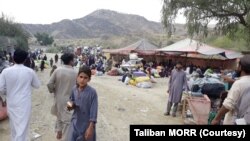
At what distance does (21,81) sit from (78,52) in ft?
147

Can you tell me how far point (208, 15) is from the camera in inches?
612

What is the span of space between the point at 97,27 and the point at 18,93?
122581 mm

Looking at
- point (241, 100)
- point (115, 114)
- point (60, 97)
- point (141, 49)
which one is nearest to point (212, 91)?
point (115, 114)

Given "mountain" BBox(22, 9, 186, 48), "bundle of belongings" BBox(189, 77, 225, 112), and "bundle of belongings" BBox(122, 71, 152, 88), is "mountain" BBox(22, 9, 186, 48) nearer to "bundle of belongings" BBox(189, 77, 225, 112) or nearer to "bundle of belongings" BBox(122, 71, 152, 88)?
"bundle of belongings" BBox(122, 71, 152, 88)

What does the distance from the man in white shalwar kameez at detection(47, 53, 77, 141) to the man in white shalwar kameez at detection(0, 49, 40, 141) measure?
1.98 feet

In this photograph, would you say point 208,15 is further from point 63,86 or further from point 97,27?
point 97,27

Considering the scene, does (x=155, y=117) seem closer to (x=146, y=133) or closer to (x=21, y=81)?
(x=21, y=81)

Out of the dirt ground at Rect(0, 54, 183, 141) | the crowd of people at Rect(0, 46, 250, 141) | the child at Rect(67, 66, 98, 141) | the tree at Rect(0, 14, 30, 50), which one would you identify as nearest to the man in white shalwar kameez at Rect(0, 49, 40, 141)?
the crowd of people at Rect(0, 46, 250, 141)

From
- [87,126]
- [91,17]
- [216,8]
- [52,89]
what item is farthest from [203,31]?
[91,17]

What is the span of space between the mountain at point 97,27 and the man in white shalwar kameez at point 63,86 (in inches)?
4209

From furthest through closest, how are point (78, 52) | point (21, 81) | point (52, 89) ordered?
point (78, 52) < point (52, 89) < point (21, 81)

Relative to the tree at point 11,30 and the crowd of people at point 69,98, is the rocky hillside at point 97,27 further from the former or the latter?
the crowd of people at point 69,98

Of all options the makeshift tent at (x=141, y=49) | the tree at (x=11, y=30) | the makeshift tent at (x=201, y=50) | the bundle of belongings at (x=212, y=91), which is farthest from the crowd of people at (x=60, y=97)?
the tree at (x=11, y=30)

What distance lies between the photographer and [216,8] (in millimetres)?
15062
